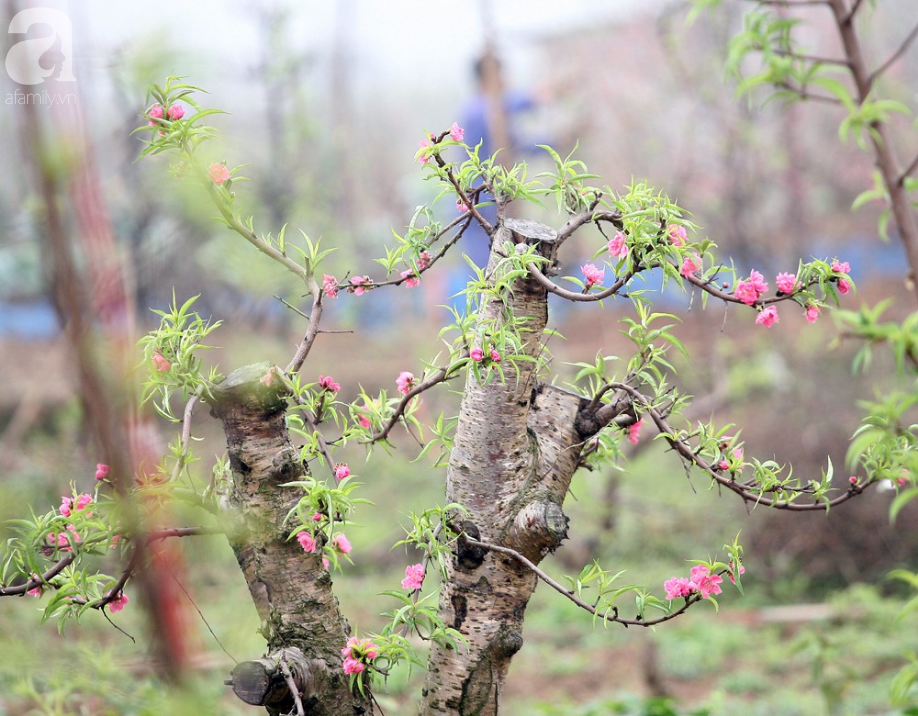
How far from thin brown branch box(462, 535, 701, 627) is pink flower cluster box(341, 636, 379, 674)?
0.79 feet

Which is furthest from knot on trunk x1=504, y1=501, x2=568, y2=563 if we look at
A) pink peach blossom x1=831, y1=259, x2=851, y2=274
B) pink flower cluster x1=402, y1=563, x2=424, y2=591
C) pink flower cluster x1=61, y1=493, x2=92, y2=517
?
pink flower cluster x1=61, y1=493, x2=92, y2=517

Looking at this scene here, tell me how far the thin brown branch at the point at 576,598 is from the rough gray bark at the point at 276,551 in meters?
0.28

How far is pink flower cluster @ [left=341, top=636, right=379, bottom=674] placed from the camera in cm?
130

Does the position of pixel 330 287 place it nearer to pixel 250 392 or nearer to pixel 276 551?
pixel 250 392

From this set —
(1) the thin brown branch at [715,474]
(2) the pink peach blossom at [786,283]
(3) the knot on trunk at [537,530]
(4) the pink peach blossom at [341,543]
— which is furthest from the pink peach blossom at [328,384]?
(2) the pink peach blossom at [786,283]

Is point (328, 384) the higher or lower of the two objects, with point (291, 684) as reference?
higher

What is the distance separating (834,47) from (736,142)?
12.9 feet

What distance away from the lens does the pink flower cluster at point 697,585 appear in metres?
1.31

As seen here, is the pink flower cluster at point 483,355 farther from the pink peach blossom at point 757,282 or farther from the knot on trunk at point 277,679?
the knot on trunk at point 277,679

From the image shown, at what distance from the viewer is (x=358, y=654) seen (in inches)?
51.6

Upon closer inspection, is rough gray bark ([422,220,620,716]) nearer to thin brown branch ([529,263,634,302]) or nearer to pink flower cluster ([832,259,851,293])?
thin brown branch ([529,263,634,302])

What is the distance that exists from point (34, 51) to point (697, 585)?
1.16 metres

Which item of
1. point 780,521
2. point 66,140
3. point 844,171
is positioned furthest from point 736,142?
point 66,140

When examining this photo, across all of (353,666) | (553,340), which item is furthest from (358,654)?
(553,340)
